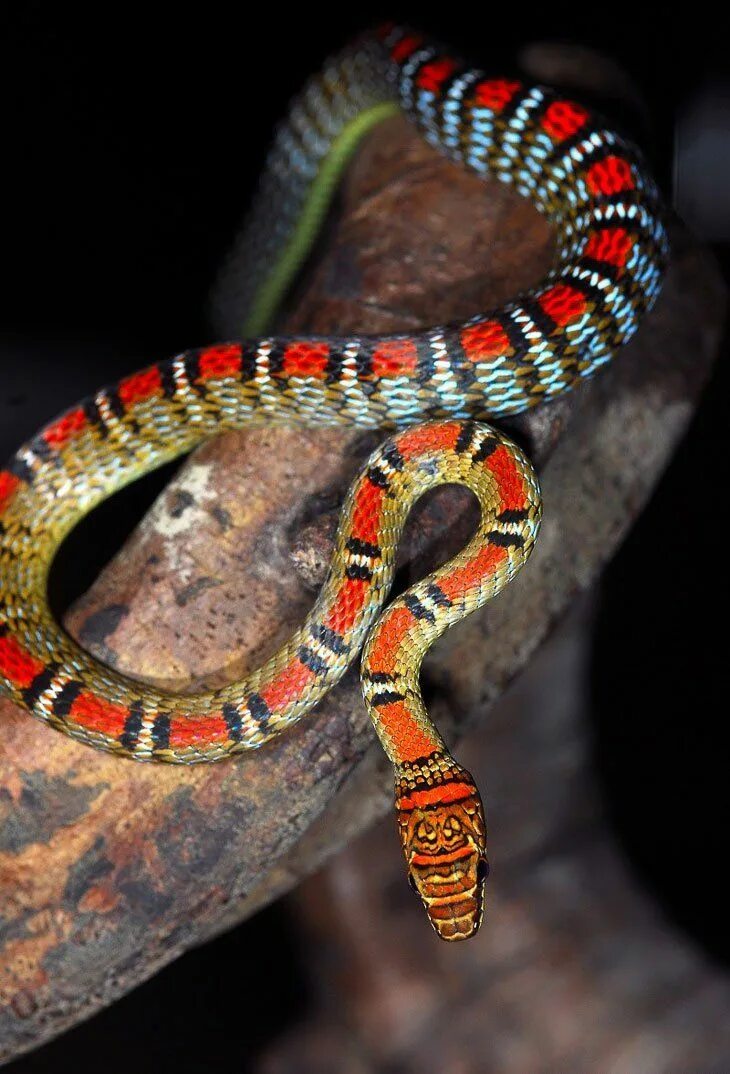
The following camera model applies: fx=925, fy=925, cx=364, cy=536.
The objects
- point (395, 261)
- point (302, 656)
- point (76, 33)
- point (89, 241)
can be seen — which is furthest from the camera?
point (89, 241)

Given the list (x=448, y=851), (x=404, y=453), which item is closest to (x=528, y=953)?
(x=448, y=851)

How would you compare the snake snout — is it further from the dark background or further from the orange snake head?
the dark background

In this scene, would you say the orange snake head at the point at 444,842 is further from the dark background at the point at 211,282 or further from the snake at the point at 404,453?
the dark background at the point at 211,282

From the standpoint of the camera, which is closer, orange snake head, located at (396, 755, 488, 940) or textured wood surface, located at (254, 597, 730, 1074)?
orange snake head, located at (396, 755, 488, 940)

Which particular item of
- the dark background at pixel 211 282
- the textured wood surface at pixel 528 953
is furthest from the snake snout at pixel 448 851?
the dark background at pixel 211 282

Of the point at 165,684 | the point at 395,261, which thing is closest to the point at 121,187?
the point at 395,261

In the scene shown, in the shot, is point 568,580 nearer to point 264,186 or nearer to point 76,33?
point 264,186

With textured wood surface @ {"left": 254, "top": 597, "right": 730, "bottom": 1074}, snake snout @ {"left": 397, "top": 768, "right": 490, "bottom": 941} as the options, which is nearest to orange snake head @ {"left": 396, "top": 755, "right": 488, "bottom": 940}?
snake snout @ {"left": 397, "top": 768, "right": 490, "bottom": 941}
